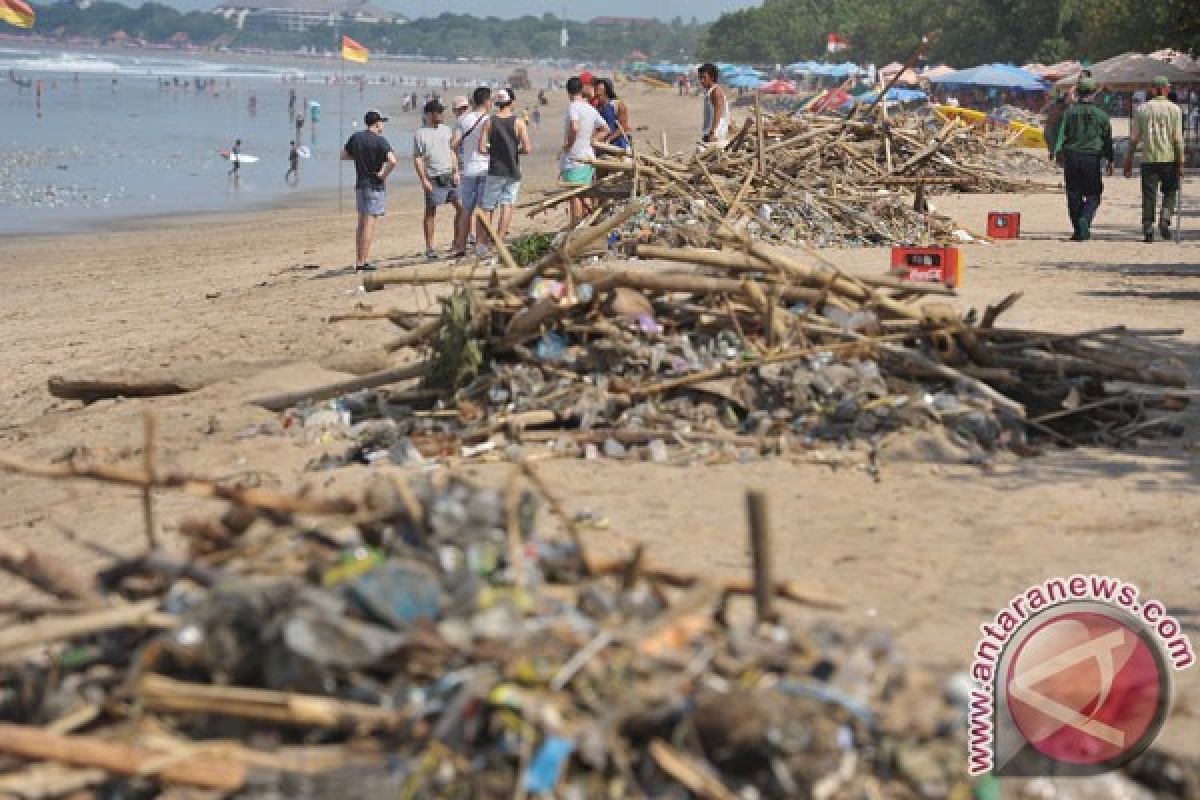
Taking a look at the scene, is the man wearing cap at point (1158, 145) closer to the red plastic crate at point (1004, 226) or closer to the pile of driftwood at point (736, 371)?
the red plastic crate at point (1004, 226)

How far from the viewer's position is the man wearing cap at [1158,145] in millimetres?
16797

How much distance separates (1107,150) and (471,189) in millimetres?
7110

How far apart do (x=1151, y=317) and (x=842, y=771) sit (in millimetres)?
9193

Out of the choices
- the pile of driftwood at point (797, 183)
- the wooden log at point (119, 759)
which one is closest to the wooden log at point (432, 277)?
the pile of driftwood at point (797, 183)

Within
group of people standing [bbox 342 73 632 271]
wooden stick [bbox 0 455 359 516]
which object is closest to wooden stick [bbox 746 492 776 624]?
wooden stick [bbox 0 455 359 516]

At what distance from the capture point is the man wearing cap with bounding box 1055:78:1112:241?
1712 cm

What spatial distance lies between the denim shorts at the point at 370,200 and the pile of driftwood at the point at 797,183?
150cm

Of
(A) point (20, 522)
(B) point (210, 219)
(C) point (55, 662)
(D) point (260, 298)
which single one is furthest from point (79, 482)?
(B) point (210, 219)

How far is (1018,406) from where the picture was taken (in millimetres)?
8477

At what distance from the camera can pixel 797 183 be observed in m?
16.9

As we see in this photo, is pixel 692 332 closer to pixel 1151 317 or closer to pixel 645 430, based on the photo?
pixel 645 430

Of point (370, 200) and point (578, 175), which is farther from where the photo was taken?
point (578, 175)

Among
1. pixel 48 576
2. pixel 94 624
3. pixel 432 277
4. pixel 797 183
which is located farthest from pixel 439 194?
pixel 94 624

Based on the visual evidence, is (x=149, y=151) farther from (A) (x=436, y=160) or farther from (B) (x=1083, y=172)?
(B) (x=1083, y=172)
